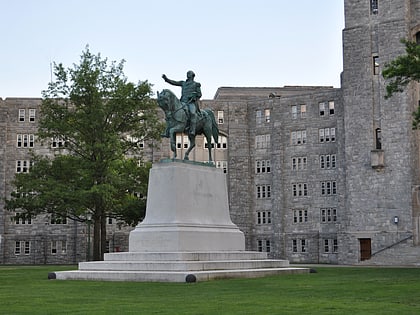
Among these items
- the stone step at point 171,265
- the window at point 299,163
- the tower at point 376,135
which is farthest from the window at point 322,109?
the stone step at point 171,265

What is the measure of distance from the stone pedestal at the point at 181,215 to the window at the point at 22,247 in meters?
44.0

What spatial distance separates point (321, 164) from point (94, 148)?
28212 mm

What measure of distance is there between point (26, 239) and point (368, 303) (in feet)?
194

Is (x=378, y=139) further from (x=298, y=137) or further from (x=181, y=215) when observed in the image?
(x=181, y=215)

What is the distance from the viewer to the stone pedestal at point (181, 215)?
28578mm

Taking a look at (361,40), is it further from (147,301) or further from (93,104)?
(147,301)

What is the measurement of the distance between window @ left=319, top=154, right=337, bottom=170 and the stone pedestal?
38510 mm

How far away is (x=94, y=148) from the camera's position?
4672 cm

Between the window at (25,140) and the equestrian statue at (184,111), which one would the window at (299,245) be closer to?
the window at (25,140)

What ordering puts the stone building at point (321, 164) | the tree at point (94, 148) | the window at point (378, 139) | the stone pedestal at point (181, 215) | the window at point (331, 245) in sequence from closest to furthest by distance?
the stone pedestal at point (181, 215) → the tree at point (94, 148) → the stone building at point (321, 164) → the window at point (378, 139) → the window at point (331, 245)

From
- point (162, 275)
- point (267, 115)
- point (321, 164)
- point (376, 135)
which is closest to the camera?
point (162, 275)

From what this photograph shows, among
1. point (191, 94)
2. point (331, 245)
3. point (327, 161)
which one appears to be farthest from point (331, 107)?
point (191, 94)

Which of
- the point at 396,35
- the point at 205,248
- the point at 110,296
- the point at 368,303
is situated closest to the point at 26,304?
the point at 110,296

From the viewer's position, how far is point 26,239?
71500 mm
